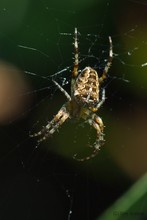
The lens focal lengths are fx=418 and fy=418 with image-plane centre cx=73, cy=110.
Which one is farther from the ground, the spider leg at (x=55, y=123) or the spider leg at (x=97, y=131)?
the spider leg at (x=55, y=123)

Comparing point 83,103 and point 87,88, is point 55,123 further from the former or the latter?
point 87,88

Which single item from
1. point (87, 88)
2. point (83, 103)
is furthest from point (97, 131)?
point (87, 88)

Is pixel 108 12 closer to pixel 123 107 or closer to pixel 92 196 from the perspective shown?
pixel 123 107

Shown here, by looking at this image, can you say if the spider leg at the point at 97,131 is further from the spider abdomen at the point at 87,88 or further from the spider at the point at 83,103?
the spider abdomen at the point at 87,88

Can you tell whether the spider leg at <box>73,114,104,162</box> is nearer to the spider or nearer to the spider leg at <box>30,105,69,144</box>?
the spider

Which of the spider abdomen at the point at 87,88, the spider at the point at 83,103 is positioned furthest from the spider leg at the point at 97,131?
the spider abdomen at the point at 87,88

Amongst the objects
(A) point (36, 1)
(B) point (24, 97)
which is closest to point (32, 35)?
(A) point (36, 1)
